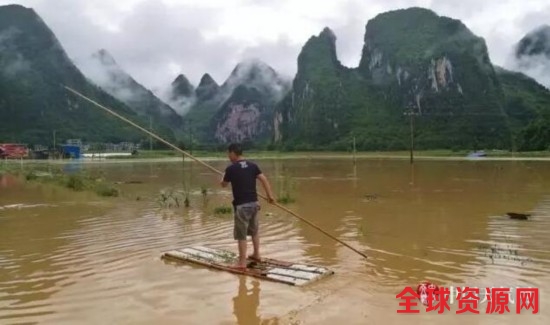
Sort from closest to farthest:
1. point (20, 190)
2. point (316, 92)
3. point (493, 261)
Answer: point (493, 261) < point (20, 190) < point (316, 92)

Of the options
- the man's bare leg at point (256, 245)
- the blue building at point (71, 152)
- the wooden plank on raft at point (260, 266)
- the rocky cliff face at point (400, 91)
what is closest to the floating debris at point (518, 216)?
the wooden plank on raft at point (260, 266)

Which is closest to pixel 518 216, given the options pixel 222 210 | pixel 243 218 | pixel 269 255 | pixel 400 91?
pixel 269 255

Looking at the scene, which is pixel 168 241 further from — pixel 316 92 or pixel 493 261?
pixel 316 92

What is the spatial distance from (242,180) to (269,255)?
5.47 feet

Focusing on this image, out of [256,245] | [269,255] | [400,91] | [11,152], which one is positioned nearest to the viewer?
[256,245]

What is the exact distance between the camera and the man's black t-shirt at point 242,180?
661 centimetres

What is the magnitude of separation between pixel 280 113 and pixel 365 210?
121 meters

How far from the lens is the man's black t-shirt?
21.7ft

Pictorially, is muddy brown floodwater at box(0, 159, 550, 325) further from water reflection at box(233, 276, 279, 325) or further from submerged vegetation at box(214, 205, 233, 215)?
submerged vegetation at box(214, 205, 233, 215)

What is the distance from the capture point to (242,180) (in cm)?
663

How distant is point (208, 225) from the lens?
10672mm

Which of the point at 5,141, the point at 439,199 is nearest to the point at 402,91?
the point at 5,141

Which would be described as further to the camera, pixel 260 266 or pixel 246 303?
pixel 260 266

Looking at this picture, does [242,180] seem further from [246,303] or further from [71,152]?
[71,152]
